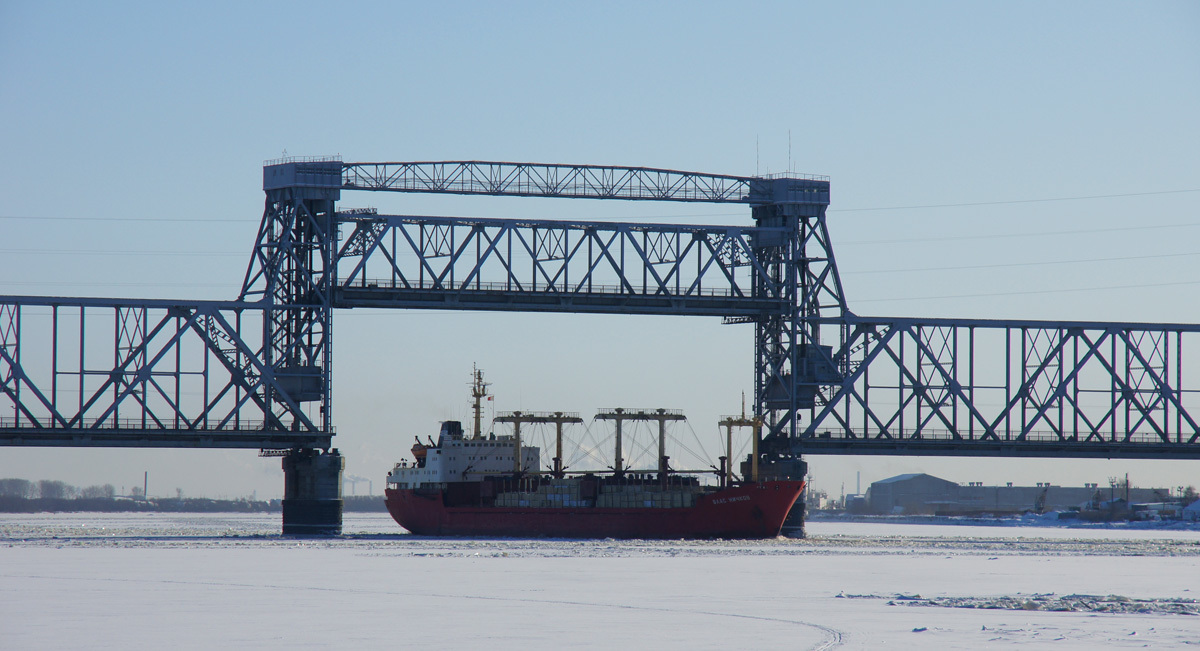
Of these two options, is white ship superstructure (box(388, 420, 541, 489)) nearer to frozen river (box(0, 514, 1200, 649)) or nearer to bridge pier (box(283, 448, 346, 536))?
bridge pier (box(283, 448, 346, 536))

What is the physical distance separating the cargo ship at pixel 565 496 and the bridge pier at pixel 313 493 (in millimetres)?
9031

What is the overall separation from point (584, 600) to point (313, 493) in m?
51.6

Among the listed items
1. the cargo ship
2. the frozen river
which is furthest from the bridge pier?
the frozen river

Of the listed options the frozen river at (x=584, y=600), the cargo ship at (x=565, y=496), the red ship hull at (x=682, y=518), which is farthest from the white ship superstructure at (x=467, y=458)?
the frozen river at (x=584, y=600)

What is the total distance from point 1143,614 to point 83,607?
2278 centimetres

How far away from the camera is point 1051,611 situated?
3350 centimetres

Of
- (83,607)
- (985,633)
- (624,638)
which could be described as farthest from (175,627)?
(985,633)

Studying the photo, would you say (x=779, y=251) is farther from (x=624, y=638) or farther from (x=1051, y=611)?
(x=624, y=638)

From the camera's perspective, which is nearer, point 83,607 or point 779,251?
point 83,607

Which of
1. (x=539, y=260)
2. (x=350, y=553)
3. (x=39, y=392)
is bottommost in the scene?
(x=350, y=553)

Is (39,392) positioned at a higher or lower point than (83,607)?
higher

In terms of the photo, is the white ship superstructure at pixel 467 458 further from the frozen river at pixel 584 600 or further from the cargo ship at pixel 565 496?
the frozen river at pixel 584 600

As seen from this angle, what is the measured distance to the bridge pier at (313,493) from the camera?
84.6 m

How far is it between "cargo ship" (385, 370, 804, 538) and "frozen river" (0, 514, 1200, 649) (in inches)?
938
